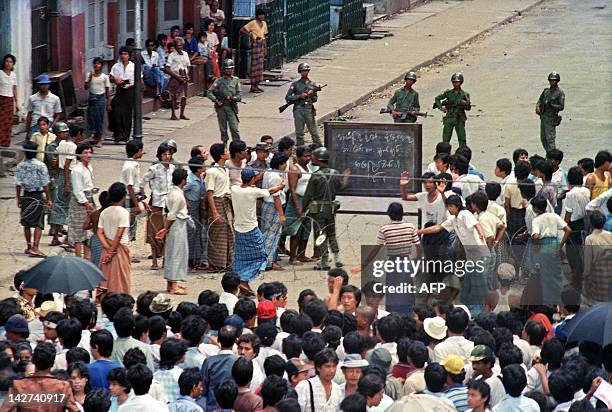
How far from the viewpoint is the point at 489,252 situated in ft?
48.3

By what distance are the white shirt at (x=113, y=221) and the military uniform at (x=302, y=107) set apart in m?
7.58

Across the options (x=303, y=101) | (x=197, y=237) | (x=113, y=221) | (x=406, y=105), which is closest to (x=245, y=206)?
(x=197, y=237)

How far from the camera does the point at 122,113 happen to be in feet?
73.8

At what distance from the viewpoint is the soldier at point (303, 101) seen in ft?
71.9

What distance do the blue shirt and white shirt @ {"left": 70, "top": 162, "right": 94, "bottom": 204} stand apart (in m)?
5.26

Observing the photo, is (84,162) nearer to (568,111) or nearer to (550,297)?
(550,297)

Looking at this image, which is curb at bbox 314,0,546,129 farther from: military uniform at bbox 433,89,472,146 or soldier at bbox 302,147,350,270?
soldier at bbox 302,147,350,270

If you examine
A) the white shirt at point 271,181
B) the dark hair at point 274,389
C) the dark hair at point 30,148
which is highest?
the dark hair at point 30,148

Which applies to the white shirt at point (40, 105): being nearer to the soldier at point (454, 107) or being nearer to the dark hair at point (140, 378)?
the soldier at point (454, 107)

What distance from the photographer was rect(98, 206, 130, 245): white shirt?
14.6m

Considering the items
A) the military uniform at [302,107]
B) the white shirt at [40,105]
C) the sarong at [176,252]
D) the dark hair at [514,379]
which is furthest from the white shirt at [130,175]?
the dark hair at [514,379]

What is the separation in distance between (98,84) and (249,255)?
7.04 metres

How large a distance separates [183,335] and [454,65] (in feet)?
66.0

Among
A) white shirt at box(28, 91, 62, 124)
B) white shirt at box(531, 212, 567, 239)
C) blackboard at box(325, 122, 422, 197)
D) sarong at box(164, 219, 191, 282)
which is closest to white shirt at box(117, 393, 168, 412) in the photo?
sarong at box(164, 219, 191, 282)
